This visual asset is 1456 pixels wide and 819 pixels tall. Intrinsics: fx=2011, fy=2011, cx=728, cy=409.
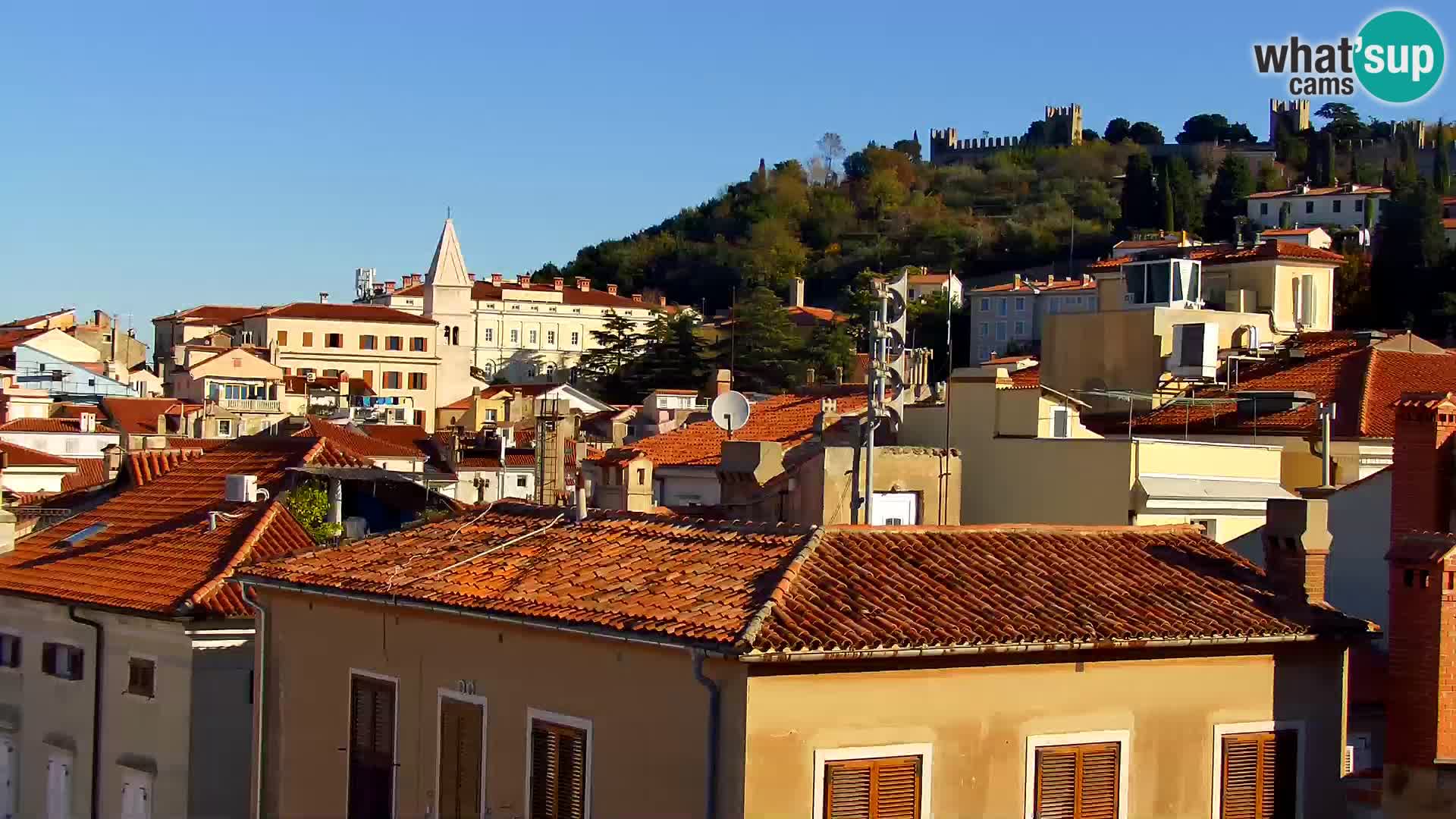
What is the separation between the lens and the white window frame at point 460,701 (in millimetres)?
12907

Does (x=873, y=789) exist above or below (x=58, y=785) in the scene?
above

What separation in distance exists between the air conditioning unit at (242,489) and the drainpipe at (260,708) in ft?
16.0

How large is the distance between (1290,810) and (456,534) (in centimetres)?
625

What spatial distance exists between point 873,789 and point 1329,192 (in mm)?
108054

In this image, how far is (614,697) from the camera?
11.9 m

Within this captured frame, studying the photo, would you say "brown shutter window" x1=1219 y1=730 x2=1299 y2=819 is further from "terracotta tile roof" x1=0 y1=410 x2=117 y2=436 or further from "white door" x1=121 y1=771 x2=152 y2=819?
"terracotta tile roof" x1=0 y1=410 x2=117 y2=436

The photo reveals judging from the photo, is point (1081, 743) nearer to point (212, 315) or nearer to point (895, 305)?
point (895, 305)

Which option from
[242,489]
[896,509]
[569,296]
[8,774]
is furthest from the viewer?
[569,296]

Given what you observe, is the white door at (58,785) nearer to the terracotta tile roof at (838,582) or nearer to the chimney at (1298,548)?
the terracotta tile roof at (838,582)

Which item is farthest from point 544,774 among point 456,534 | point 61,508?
point 61,508

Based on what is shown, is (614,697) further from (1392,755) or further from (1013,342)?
(1013,342)

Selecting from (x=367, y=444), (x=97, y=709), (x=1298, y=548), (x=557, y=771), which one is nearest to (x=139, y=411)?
(x=367, y=444)

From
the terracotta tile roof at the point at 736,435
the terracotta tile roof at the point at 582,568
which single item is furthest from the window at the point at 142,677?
the terracotta tile roof at the point at 736,435

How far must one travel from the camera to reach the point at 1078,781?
1213cm
